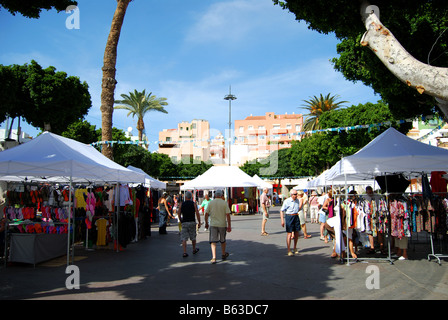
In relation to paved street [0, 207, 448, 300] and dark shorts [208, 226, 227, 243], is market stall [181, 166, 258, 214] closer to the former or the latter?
paved street [0, 207, 448, 300]

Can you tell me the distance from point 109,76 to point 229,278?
1211 centimetres

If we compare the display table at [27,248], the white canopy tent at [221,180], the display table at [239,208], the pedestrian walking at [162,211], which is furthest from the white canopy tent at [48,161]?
the display table at [239,208]

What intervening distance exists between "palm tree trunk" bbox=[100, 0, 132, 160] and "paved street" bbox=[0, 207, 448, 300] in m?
7.00

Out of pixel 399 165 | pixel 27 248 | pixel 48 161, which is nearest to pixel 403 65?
pixel 399 165

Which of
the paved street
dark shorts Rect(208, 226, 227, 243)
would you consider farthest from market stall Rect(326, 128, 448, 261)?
dark shorts Rect(208, 226, 227, 243)

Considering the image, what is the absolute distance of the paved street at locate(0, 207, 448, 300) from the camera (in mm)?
5793

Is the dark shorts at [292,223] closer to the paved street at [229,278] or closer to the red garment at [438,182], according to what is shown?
the paved street at [229,278]

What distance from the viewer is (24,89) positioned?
25.2m

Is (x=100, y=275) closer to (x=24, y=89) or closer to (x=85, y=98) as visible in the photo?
(x=24, y=89)

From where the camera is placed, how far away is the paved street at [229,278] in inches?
228

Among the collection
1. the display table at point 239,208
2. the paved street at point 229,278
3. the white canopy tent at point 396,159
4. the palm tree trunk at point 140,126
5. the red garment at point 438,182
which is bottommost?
the paved street at point 229,278

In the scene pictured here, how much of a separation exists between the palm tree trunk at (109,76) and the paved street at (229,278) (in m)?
7.00

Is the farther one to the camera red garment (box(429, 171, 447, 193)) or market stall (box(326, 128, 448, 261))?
red garment (box(429, 171, 447, 193))
